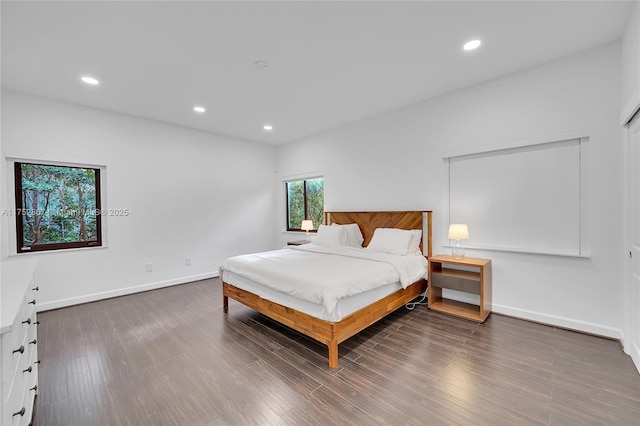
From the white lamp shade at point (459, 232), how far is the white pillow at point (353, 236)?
5.02ft

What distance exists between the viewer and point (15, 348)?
50.1 inches

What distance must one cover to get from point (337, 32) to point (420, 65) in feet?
3.47

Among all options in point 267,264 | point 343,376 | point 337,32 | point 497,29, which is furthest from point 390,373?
point 497,29

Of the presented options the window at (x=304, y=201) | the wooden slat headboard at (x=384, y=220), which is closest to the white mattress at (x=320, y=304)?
the wooden slat headboard at (x=384, y=220)

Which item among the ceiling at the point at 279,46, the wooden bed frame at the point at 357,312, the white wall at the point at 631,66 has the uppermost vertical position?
the ceiling at the point at 279,46

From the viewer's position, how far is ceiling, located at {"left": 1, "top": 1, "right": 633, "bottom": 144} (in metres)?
2.05

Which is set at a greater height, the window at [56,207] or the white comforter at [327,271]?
the window at [56,207]

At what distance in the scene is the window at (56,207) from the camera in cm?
343

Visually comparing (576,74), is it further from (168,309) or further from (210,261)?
(210,261)

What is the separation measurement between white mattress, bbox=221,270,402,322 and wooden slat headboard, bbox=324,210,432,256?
110 centimetres

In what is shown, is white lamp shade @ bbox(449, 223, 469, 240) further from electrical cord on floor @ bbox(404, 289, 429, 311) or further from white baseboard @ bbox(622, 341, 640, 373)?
white baseboard @ bbox(622, 341, 640, 373)

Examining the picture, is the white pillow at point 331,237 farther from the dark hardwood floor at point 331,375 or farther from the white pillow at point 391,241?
the dark hardwood floor at point 331,375

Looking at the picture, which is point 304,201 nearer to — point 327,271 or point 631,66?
point 327,271

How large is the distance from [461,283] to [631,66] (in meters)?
2.38
